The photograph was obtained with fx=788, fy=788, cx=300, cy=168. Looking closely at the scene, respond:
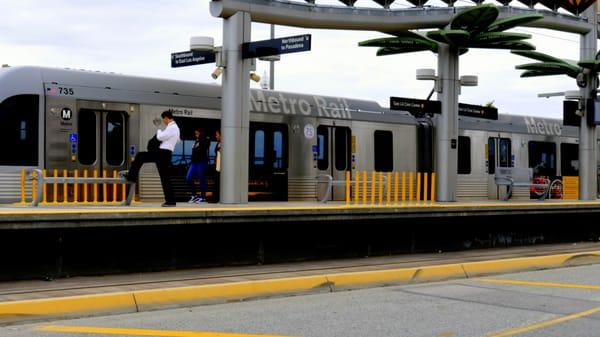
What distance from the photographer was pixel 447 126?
803 inches

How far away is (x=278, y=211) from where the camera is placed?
1317cm

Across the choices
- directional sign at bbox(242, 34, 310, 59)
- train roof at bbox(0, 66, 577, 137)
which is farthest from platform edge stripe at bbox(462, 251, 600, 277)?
train roof at bbox(0, 66, 577, 137)

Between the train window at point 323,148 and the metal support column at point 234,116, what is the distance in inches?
165

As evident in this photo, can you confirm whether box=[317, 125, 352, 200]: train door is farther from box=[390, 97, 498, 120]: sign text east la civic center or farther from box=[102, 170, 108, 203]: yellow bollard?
box=[102, 170, 108, 203]: yellow bollard

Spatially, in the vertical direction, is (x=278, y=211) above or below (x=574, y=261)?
above

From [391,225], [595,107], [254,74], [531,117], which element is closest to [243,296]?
[391,225]

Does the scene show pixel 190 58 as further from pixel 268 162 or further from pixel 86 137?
pixel 268 162

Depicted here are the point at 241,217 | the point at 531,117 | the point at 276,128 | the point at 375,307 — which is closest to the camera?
the point at 375,307

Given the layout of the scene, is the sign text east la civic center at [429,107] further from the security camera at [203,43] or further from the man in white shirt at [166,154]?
the man in white shirt at [166,154]

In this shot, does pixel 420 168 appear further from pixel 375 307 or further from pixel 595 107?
pixel 375 307

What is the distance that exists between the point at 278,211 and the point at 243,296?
305 cm

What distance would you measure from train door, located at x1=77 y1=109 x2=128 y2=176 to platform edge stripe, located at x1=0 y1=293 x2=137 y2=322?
7078 mm

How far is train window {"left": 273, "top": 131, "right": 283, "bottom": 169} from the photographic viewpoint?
62.9ft

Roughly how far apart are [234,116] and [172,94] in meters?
2.01
